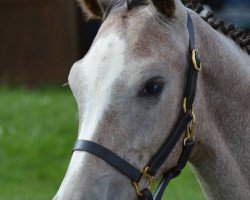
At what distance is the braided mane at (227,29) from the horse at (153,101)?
53mm

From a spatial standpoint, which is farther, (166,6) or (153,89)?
(166,6)

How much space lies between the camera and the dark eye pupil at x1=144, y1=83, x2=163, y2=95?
4.12m

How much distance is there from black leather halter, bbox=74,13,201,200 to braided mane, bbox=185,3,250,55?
370 millimetres

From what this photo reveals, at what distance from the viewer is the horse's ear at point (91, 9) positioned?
4.72 m

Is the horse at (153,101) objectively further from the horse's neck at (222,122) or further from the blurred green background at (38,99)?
the blurred green background at (38,99)

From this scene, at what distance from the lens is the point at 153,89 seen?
13.6ft

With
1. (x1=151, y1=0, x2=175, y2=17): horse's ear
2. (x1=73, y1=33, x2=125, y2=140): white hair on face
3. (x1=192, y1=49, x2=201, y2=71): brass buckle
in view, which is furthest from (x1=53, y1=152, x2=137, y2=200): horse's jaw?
(x1=151, y1=0, x2=175, y2=17): horse's ear

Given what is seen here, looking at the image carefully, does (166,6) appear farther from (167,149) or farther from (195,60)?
(167,149)

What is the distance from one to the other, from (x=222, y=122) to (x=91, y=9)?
3.14 ft

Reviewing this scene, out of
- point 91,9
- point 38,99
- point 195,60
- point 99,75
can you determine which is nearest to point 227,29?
point 195,60

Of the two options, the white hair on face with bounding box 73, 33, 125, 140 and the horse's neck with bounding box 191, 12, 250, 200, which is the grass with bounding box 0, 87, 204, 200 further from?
the white hair on face with bounding box 73, 33, 125, 140

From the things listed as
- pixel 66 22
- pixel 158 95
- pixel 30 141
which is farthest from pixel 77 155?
pixel 66 22

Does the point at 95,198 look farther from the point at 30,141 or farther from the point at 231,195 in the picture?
the point at 30,141

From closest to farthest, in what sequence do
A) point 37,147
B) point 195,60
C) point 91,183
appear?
point 91,183, point 195,60, point 37,147
